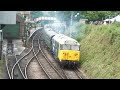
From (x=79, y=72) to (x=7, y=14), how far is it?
7208mm

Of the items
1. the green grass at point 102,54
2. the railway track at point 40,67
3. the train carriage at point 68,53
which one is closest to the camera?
the green grass at point 102,54

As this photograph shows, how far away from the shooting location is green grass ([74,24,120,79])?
19.3 metres

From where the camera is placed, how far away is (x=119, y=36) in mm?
21219

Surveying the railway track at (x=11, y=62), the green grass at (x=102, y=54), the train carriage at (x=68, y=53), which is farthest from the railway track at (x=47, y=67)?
the green grass at (x=102, y=54)

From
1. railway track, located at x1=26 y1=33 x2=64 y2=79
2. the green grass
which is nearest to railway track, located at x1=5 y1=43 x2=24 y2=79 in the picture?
railway track, located at x1=26 y1=33 x2=64 y2=79

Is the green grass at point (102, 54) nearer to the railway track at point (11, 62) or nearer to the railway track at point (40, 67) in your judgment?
the railway track at point (40, 67)

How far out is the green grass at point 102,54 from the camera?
19.3 m

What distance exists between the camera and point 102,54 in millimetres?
22328

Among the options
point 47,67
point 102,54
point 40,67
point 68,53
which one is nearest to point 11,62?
point 40,67

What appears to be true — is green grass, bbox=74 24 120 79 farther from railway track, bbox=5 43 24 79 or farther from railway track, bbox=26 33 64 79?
railway track, bbox=5 43 24 79

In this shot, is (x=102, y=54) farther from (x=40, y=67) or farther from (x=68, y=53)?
(x=40, y=67)

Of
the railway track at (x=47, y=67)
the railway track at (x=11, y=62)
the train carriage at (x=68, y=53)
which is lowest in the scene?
the railway track at (x=47, y=67)
